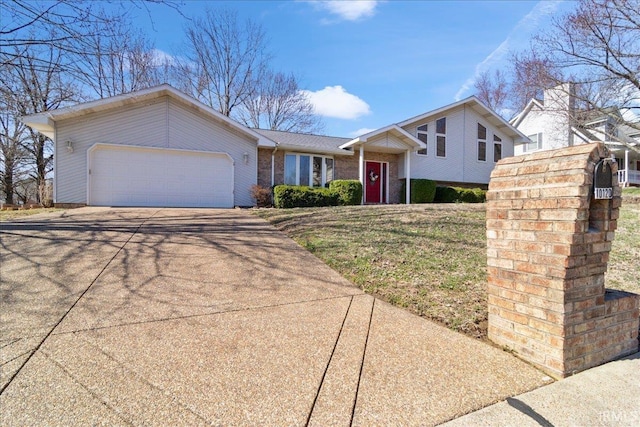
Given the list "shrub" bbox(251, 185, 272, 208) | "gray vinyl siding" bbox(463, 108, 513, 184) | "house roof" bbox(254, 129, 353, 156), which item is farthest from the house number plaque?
"gray vinyl siding" bbox(463, 108, 513, 184)

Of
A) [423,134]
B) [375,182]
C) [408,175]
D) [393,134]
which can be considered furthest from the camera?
[423,134]

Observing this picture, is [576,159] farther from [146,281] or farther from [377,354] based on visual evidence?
[146,281]

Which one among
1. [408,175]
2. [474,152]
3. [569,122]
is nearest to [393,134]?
[408,175]

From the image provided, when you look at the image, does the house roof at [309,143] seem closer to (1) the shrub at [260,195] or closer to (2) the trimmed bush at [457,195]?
(1) the shrub at [260,195]

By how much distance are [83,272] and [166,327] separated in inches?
77.5

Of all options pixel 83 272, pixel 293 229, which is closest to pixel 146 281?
pixel 83 272

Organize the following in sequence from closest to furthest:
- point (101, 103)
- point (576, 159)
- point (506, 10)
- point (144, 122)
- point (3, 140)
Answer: point (576, 159)
point (506, 10)
point (101, 103)
point (144, 122)
point (3, 140)

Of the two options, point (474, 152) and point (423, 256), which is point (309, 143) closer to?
point (474, 152)

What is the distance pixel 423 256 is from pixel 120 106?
1150 centimetres

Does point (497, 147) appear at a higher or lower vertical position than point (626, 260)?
higher

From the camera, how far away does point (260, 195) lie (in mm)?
12719

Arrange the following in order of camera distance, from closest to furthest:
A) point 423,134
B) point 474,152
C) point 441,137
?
point 423,134, point 441,137, point 474,152

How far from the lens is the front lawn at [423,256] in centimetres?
346

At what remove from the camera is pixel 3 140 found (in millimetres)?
22156
